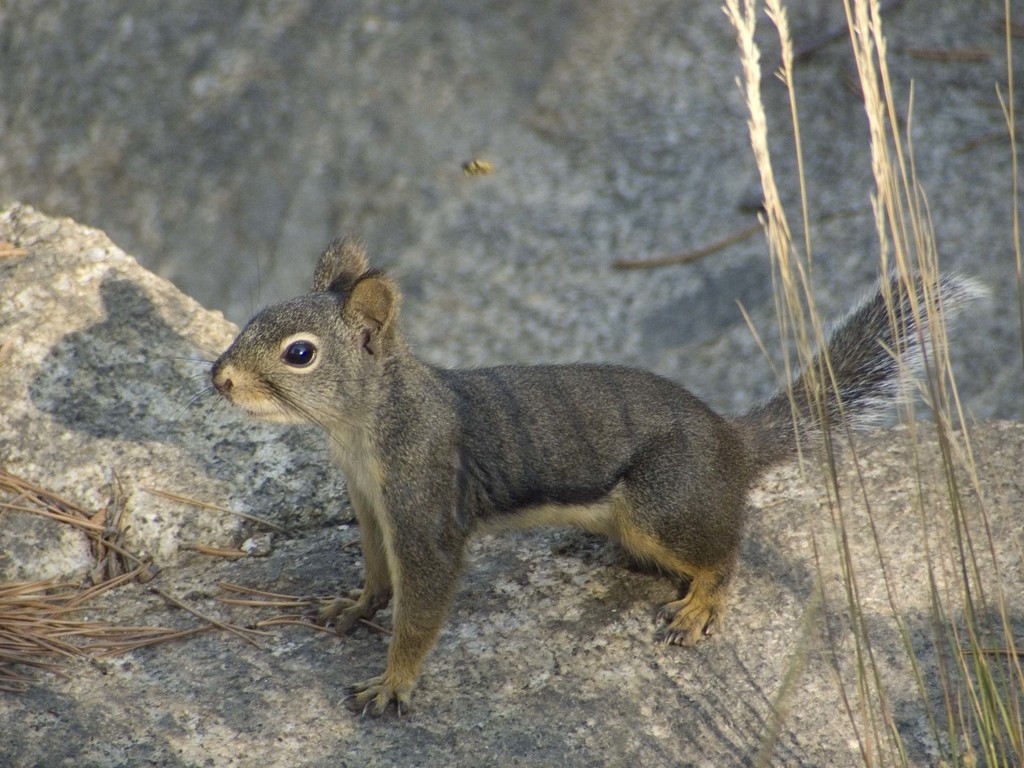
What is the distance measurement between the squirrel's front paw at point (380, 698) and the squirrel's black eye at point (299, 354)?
Result: 0.79m

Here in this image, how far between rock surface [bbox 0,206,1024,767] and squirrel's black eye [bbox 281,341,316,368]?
66 cm

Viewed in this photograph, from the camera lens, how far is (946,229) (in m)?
5.39

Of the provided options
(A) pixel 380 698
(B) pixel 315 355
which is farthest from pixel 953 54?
(A) pixel 380 698

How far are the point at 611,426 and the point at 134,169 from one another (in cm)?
338

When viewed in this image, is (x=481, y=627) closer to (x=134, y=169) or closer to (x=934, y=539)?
(x=934, y=539)

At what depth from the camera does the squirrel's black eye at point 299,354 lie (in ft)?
9.46

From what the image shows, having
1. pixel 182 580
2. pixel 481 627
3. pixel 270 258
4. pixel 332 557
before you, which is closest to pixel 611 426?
pixel 481 627

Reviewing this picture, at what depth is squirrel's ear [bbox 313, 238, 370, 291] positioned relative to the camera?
124 inches

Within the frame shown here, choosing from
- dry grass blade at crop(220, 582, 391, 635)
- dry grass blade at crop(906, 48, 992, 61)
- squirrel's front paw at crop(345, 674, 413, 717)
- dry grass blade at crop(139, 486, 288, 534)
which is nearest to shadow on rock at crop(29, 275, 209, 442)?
dry grass blade at crop(139, 486, 288, 534)

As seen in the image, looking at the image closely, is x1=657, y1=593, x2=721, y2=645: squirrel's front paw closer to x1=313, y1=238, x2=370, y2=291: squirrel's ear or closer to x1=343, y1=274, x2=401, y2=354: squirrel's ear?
x1=343, y1=274, x2=401, y2=354: squirrel's ear

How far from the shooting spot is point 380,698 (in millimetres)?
2699

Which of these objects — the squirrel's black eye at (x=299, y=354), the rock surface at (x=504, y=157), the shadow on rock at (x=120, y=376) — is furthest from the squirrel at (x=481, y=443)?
the rock surface at (x=504, y=157)

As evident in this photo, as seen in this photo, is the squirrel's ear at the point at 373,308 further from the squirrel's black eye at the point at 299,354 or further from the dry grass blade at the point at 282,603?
the dry grass blade at the point at 282,603

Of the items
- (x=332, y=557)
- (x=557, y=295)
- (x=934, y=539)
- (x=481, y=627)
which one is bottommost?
(x=934, y=539)
